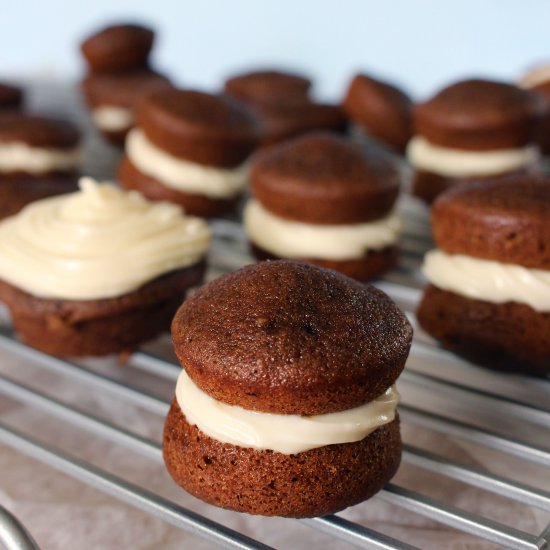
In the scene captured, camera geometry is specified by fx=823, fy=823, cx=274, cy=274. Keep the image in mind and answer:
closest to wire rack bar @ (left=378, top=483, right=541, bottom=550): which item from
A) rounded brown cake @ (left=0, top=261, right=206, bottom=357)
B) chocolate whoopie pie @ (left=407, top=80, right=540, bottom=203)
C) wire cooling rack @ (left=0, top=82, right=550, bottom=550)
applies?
wire cooling rack @ (left=0, top=82, right=550, bottom=550)

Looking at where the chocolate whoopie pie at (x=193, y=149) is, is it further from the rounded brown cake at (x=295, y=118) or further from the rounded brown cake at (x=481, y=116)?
the rounded brown cake at (x=481, y=116)

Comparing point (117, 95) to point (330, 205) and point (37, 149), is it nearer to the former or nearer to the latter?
point (37, 149)

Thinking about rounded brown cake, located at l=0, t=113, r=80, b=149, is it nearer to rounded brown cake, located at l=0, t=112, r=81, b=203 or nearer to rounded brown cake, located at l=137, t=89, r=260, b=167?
rounded brown cake, located at l=0, t=112, r=81, b=203

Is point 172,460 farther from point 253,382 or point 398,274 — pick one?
point 398,274

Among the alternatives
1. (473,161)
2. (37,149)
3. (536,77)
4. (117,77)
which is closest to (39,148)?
(37,149)

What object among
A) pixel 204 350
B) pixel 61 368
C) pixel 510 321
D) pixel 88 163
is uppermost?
pixel 204 350

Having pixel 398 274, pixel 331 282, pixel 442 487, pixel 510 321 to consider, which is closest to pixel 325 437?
pixel 331 282
